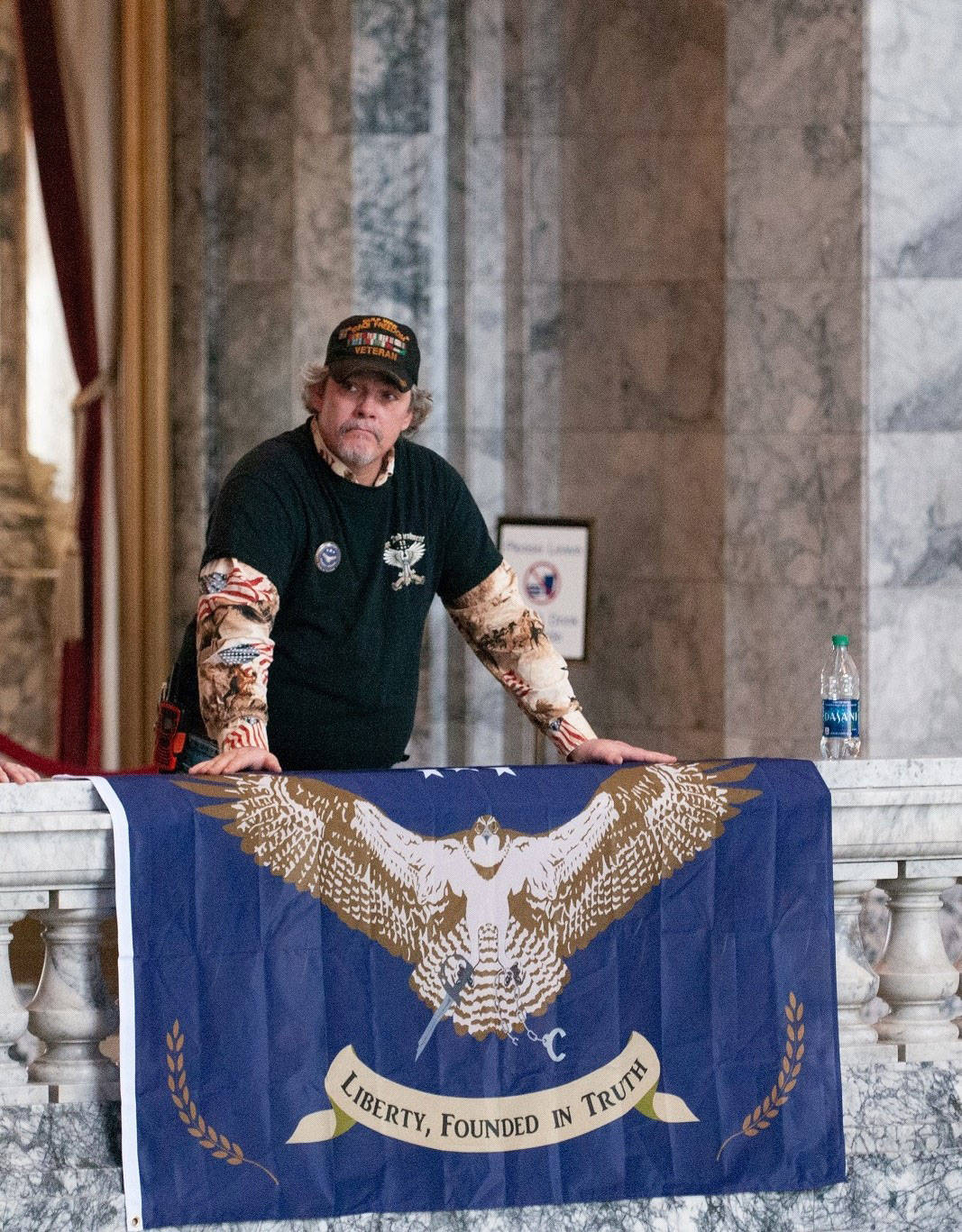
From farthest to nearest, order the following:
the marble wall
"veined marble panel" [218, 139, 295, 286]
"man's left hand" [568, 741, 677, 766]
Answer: "veined marble panel" [218, 139, 295, 286]
the marble wall
"man's left hand" [568, 741, 677, 766]

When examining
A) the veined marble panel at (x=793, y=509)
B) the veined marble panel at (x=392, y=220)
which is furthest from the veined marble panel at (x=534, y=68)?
the veined marble panel at (x=793, y=509)

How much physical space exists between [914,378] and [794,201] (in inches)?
29.5

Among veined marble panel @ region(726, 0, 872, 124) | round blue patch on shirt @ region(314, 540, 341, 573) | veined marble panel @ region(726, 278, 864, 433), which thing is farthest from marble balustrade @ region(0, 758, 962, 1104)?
veined marble panel @ region(726, 0, 872, 124)

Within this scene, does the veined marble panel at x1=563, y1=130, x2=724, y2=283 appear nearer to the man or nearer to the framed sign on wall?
the framed sign on wall

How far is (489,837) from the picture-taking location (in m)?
3.78

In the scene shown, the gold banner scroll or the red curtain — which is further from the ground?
the red curtain

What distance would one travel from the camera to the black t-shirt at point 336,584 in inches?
166

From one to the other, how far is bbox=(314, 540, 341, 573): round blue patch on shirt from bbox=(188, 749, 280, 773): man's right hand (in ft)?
1.61

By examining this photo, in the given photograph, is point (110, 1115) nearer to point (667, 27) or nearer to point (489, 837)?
point (489, 837)

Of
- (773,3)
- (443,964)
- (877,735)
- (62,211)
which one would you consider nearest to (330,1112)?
(443,964)

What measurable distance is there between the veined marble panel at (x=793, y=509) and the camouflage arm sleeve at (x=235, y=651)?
3.24m

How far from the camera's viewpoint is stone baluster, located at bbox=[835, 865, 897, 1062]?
13.3ft

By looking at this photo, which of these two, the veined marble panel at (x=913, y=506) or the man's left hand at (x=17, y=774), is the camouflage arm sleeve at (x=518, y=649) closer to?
the man's left hand at (x=17, y=774)

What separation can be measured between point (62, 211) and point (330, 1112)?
6151 millimetres
